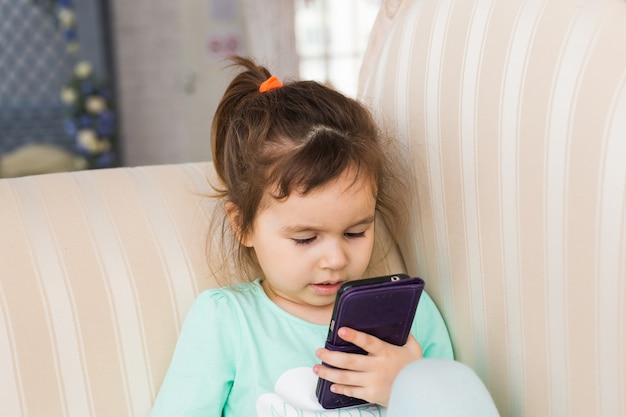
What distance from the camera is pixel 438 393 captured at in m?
0.78

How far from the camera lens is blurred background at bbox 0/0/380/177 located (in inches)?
163

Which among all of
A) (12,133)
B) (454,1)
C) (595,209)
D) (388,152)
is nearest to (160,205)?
(388,152)

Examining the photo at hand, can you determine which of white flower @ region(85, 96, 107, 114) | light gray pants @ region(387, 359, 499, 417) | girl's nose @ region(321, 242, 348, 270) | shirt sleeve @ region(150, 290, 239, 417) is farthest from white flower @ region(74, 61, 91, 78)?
light gray pants @ region(387, 359, 499, 417)

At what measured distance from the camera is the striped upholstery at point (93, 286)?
3.42 ft

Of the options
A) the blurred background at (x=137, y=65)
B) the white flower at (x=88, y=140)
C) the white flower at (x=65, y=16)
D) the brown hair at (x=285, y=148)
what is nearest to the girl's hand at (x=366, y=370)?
the brown hair at (x=285, y=148)

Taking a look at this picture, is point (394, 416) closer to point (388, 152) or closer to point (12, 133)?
point (388, 152)

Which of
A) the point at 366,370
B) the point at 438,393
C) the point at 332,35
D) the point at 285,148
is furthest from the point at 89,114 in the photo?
the point at 438,393

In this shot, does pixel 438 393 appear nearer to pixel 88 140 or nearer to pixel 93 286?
pixel 93 286

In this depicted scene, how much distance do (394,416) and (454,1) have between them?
2.01ft

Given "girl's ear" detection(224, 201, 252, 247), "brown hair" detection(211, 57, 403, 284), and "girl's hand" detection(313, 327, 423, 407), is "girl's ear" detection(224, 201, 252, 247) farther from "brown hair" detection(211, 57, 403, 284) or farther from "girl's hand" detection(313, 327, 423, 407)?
"girl's hand" detection(313, 327, 423, 407)

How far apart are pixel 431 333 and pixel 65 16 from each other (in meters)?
3.59

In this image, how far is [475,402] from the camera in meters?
0.79

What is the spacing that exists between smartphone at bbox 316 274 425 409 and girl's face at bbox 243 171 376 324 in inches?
3.9

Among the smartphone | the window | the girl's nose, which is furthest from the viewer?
the window
